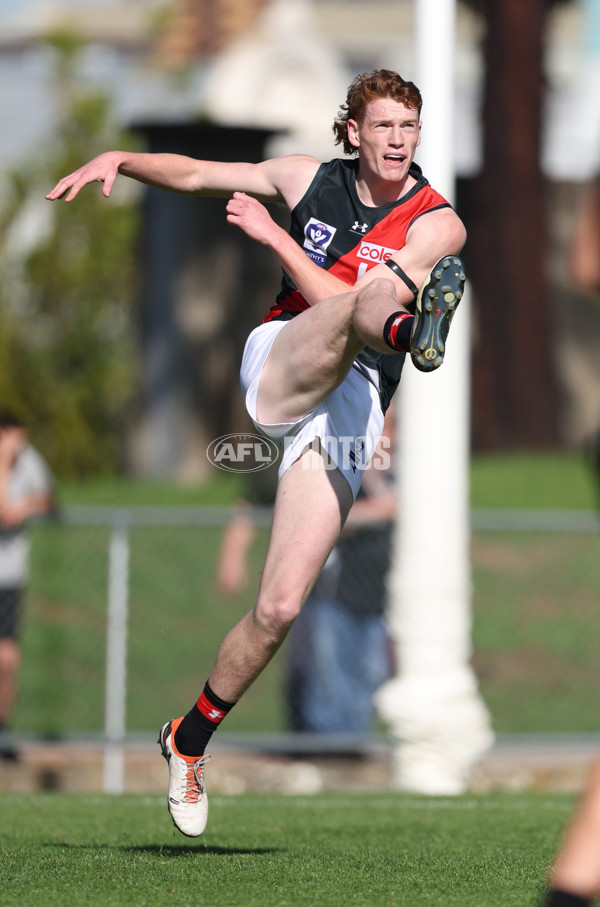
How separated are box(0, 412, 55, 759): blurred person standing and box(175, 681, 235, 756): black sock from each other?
12.9 feet

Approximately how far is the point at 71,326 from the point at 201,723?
12.1 metres

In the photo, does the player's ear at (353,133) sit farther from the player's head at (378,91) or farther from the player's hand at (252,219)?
the player's hand at (252,219)

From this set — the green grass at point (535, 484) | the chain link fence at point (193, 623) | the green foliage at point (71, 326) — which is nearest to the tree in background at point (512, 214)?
the green grass at point (535, 484)

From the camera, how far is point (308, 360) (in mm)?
5008

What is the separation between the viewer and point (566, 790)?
9.11 metres

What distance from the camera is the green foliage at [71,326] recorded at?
16.3 meters

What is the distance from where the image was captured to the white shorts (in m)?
5.21

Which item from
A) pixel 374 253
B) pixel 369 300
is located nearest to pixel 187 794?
pixel 369 300

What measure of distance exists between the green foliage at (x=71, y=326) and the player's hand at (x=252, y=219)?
36.8 ft

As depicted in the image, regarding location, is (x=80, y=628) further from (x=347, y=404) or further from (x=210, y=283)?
(x=347, y=404)

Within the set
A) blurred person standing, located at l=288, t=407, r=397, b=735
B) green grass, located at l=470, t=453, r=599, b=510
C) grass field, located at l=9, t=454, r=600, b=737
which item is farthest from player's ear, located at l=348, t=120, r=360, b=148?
green grass, located at l=470, t=453, r=599, b=510

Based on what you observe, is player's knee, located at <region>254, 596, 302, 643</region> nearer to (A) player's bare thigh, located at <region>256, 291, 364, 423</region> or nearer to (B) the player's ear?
(A) player's bare thigh, located at <region>256, 291, 364, 423</region>

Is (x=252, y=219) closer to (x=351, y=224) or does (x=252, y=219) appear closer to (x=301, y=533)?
(x=351, y=224)

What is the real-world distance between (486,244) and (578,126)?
1711 centimetres
